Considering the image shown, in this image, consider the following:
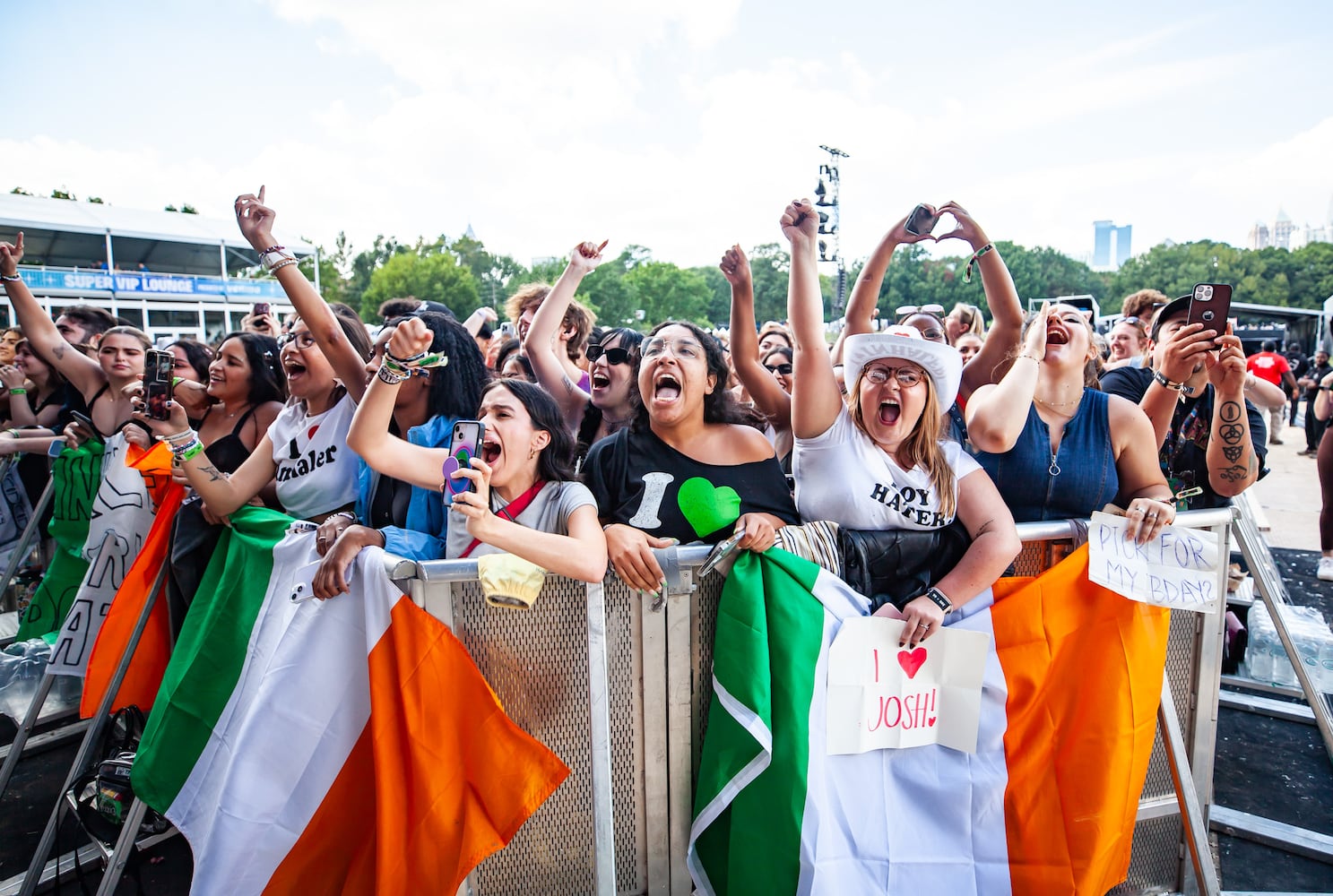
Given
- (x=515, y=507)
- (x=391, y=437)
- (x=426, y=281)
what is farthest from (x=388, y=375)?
(x=426, y=281)

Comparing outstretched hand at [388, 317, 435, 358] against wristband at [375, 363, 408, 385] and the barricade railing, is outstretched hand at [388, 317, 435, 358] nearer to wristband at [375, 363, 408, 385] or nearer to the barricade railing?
wristband at [375, 363, 408, 385]

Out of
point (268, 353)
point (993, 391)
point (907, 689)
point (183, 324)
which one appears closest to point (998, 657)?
point (907, 689)

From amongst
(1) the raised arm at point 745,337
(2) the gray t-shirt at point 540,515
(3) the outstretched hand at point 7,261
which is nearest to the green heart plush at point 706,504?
(2) the gray t-shirt at point 540,515

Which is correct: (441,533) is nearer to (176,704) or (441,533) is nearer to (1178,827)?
(176,704)

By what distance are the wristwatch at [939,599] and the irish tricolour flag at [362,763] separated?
1226 mm

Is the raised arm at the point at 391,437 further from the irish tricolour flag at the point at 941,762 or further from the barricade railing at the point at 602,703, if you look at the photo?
the irish tricolour flag at the point at 941,762

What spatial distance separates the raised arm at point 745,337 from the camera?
3.14 m

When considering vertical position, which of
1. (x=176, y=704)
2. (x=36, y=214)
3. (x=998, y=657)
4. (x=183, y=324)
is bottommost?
(x=176, y=704)

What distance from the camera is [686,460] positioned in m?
2.69

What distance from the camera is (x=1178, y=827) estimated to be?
2.76 metres

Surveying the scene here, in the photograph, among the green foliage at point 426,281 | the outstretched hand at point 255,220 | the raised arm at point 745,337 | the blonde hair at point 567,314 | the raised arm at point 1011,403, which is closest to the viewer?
the raised arm at point 1011,403

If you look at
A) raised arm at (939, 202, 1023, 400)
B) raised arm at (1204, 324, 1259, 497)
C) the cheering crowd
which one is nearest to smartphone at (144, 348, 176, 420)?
the cheering crowd

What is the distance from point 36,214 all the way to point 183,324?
8.32m

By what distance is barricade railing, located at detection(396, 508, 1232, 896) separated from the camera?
2102 millimetres
